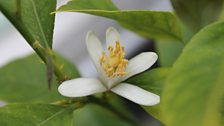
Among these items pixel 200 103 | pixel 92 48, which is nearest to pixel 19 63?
pixel 92 48

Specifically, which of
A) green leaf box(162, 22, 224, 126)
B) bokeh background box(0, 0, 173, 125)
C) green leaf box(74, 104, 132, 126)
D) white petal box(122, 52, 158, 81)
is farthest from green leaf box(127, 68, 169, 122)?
bokeh background box(0, 0, 173, 125)

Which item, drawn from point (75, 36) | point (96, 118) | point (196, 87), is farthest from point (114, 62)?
point (75, 36)

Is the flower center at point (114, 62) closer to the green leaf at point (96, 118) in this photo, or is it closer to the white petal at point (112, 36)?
the white petal at point (112, 36)

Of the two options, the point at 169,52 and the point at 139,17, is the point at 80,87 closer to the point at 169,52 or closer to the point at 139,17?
the point at 139,17

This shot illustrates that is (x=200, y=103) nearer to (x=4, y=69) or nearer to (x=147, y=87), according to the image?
(x=147, y=87)

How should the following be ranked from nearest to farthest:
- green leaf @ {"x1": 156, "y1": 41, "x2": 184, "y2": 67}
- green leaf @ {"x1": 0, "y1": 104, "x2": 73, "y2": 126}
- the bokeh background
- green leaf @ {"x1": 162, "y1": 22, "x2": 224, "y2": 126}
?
green leaf @ {"x1": 162, "y1": 22, "x2": 224, "y2": 126} < green leaf @ {"x1": 0, "y1": 104, "x2": 73, "y2": 126} < green leaf @ {"x1": 156, "y1": 41, "x2": 184, "y2": 67} < the bokeh background

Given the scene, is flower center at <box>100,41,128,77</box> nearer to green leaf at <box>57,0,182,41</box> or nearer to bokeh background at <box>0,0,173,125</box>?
green leaf at <box>57,0,182,41</box>
